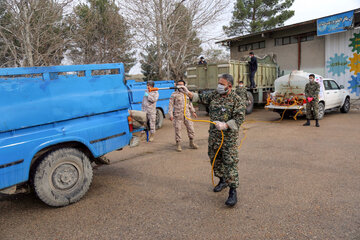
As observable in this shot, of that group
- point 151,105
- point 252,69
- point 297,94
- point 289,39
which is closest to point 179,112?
point 151,105

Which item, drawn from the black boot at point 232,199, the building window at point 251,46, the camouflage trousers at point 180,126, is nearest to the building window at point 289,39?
the building window at point 251,46

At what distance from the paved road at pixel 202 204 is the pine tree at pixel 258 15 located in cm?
2200

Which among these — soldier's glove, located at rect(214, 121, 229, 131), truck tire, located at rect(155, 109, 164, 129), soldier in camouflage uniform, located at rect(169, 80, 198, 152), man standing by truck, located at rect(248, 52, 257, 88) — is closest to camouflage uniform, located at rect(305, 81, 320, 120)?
man standing by truck, located at rect(248, 52, 257, 88)

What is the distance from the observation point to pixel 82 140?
3523 millimetres

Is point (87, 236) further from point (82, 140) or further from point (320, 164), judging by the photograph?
point (320, 164)

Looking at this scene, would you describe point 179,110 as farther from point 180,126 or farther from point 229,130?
point 229,130

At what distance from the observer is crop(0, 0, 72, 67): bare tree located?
9.77 m

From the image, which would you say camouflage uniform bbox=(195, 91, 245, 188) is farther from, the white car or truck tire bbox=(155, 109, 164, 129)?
the white car

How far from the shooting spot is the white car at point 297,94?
9.95 meters

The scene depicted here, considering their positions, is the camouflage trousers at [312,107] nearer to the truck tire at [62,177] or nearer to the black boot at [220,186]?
the black boot at [220,186]

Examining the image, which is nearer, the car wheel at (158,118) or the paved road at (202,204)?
the paved road at (202,204)

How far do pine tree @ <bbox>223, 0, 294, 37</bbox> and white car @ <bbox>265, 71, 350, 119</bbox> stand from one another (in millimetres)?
15654

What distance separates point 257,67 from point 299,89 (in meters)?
3.39

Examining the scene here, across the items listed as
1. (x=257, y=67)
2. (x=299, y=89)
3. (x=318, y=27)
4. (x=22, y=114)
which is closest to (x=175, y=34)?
(x=257, y=67)
